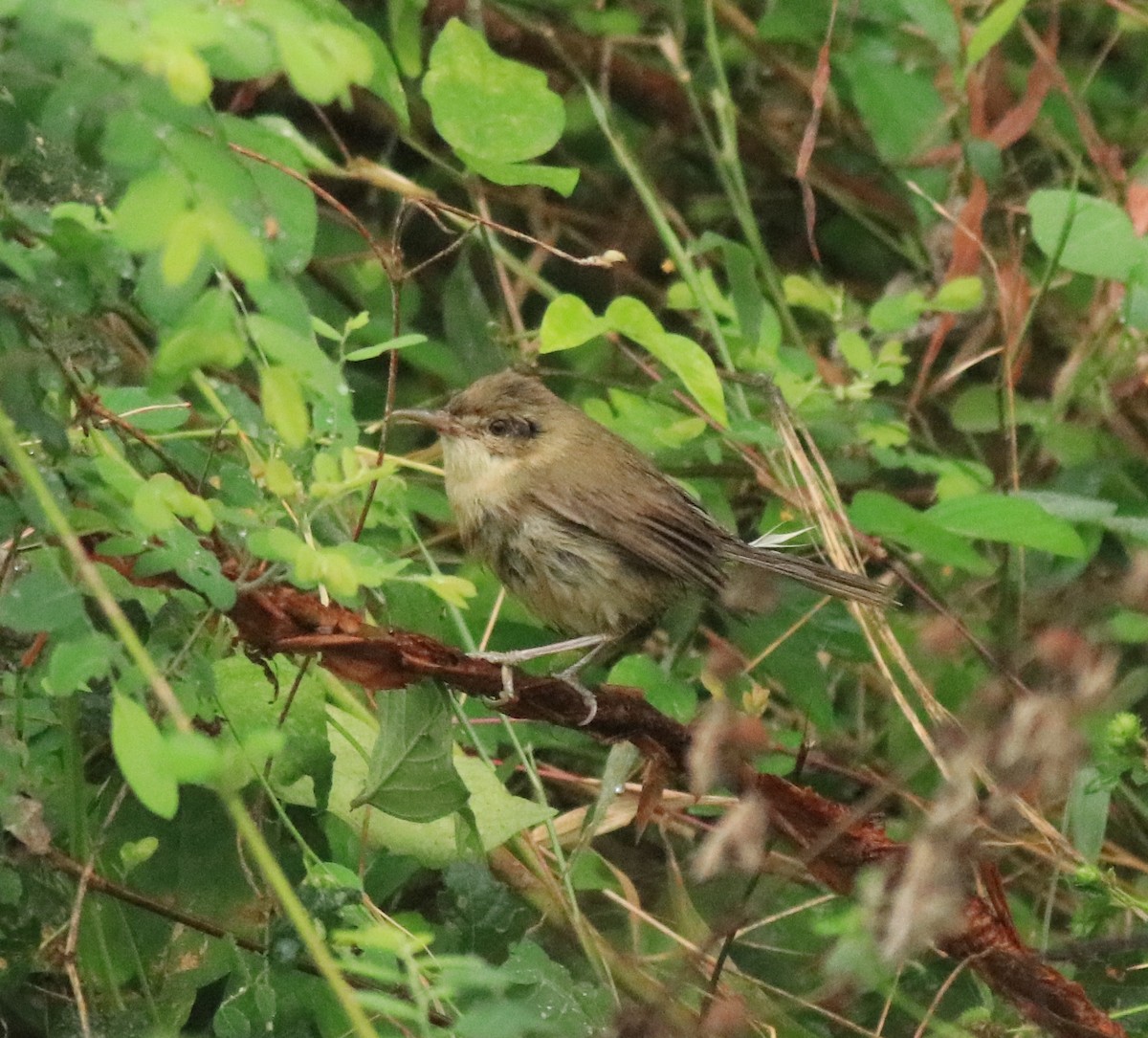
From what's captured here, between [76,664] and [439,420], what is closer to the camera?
[76,664]

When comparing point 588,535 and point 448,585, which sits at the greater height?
point 448,585

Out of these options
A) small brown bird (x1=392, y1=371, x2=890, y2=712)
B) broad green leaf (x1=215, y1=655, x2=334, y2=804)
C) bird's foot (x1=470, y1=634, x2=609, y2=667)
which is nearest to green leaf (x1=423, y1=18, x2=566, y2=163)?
small brown bird (x1=392, y1=371, x2=890, y2=712)

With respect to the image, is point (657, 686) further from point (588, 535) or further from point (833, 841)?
point (833, 841)

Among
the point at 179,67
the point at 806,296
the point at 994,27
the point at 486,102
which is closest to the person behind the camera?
the point at 179,67

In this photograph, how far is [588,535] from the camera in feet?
11.2

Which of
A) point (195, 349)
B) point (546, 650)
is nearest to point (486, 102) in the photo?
point (546, 650)

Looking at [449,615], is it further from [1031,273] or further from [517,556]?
[1031,273]

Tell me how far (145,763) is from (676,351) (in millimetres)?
1453

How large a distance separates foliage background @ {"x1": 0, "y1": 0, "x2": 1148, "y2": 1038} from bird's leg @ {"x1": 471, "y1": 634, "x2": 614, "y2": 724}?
11cm

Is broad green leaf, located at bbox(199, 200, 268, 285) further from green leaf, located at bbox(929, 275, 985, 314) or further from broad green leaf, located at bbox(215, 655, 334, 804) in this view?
green leaf, located at bbox(929, 275, 985, 314)

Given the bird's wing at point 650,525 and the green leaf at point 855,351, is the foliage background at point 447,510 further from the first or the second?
the bird's wing at point 650,525

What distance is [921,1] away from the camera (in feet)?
12.3

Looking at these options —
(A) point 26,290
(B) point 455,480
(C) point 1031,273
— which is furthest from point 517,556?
(C) point 1031,273

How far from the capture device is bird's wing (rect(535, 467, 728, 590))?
11.0ft
